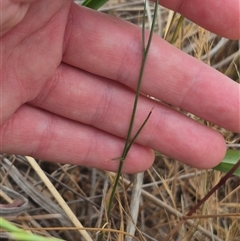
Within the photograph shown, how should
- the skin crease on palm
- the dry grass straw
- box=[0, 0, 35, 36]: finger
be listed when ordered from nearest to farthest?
1. box=[0, 0, 35, 36]: finger
2. the skin crease on palm
3. the dry grass straw

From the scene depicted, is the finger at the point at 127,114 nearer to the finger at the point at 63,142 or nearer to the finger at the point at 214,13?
the finger at the point at 63,142

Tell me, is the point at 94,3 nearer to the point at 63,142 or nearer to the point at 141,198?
the point at 63,142

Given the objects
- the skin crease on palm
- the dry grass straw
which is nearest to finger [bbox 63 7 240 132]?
the skin crease on palm

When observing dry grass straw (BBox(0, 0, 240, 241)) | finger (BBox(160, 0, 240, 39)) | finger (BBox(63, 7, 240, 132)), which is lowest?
dry grass straw (BBox(0, 0, 240, 241))

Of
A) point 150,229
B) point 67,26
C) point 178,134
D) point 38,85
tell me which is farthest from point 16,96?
point 150,229

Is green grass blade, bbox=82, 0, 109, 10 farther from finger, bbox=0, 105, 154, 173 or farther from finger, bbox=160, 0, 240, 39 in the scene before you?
finger, bbox=0, 105, 154, 173

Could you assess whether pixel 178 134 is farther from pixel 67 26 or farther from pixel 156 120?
pixel 67 26
